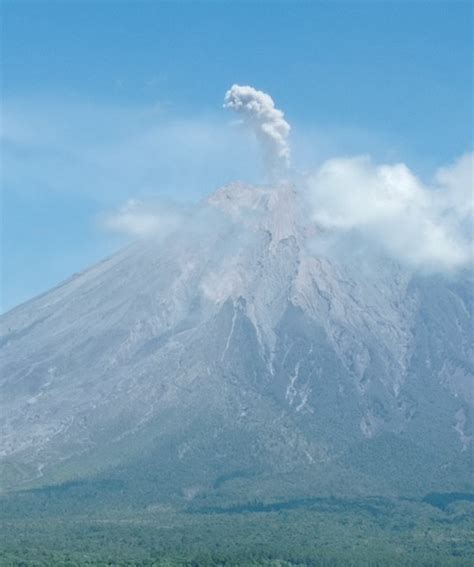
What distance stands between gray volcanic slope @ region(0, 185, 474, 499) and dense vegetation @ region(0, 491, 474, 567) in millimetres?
6647

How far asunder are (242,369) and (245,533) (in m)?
48.0

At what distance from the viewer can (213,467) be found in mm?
123000

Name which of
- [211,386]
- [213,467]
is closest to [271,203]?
[211,386]

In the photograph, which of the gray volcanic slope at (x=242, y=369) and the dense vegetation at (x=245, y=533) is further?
the gray volcanic slope at (x=242, y=369)

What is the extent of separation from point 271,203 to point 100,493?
69.6 metres

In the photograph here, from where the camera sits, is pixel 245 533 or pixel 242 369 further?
pixel 242 369

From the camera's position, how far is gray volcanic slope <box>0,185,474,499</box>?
124m

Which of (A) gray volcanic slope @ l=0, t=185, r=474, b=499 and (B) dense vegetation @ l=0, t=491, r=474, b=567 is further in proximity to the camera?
(A) gray volcanic slope @ l=0, t=185, r=474, b=499

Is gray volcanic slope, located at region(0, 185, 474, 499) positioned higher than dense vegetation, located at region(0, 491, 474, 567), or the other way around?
gray volcanic slope, located at region(0, 185, 474, 499)

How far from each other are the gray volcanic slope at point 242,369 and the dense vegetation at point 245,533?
6647 millimetres

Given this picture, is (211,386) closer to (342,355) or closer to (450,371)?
(342,355)

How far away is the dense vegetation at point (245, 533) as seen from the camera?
84250mm

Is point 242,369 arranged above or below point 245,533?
above

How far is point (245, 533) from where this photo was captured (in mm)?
96062
